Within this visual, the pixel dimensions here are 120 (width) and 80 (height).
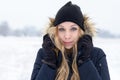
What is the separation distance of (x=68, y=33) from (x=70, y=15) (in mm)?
239

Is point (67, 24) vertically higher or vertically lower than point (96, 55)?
higher

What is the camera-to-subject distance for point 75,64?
178 inches

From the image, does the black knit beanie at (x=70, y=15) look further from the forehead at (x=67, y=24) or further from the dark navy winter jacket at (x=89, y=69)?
the dark navy winter jacket at (x=89, y=69)

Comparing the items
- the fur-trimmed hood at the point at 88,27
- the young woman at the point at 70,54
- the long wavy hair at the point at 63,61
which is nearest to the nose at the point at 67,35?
the young woman at the point at 70,54

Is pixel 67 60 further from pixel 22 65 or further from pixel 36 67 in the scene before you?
pixel 22 65

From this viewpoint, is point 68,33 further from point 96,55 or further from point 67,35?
point 96,55

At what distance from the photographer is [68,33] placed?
14.6ft

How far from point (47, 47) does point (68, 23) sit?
0.98ft

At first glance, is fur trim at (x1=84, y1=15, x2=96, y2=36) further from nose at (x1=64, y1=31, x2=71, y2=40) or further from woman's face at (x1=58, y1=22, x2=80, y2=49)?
nose at (x1=64, y1=31, x2=71, y2=40)

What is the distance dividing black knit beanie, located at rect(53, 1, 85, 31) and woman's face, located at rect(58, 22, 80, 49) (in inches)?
1.7

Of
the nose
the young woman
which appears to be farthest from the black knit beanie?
the nose

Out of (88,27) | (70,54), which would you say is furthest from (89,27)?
(70,54)

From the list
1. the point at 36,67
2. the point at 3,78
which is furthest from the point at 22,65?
the point at 36,67

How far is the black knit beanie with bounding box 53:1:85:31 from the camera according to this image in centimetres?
458
